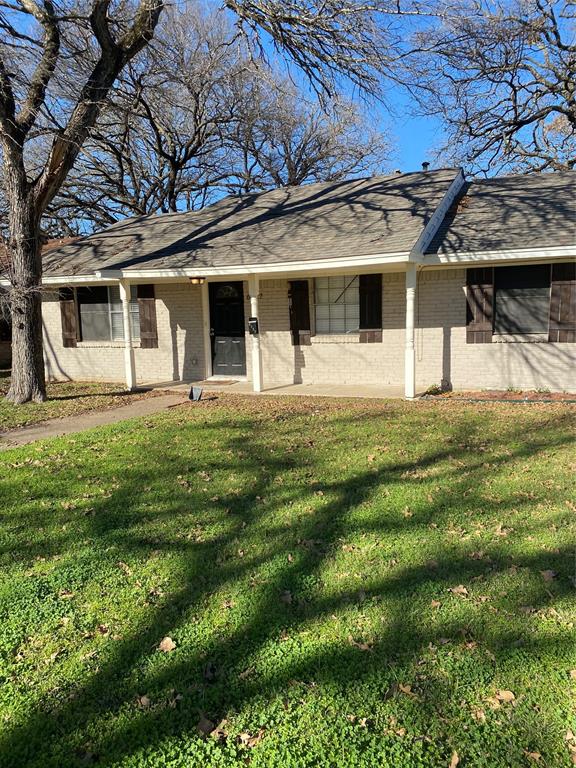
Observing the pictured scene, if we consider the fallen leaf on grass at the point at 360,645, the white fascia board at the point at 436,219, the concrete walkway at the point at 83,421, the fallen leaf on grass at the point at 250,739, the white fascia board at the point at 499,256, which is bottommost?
the fallen leaf on grass at the point at 250,739

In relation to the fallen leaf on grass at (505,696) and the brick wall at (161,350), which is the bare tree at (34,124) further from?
the fallen leaf on grass at (505,696)

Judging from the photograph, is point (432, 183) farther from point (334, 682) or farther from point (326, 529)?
point (334, 682)

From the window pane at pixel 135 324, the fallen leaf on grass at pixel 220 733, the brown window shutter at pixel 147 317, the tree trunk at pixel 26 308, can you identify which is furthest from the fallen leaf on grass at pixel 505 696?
the window pane at pixel 135 324

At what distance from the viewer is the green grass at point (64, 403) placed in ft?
29.4

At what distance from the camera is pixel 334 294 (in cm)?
1166

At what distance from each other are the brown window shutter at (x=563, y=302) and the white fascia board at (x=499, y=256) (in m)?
0.40

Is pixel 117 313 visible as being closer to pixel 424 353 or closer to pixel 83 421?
pixel 83 421

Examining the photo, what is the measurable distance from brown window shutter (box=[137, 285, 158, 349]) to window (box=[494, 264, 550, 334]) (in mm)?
7645

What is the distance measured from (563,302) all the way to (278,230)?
598 cm

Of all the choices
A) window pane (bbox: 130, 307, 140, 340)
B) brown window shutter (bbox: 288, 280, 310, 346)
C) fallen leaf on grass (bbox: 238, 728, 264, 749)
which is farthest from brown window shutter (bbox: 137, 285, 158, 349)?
fallen leaf on grass (bbox: 238, 728, 264, 749)

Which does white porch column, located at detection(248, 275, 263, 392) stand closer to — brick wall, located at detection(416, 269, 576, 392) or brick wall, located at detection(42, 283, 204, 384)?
brick wall, located at detection(42, 283, 204, 384)

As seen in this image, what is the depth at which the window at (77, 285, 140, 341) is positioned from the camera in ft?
45.0

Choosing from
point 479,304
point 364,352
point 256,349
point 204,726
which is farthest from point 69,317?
point 204,726

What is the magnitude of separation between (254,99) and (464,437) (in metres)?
19.7
